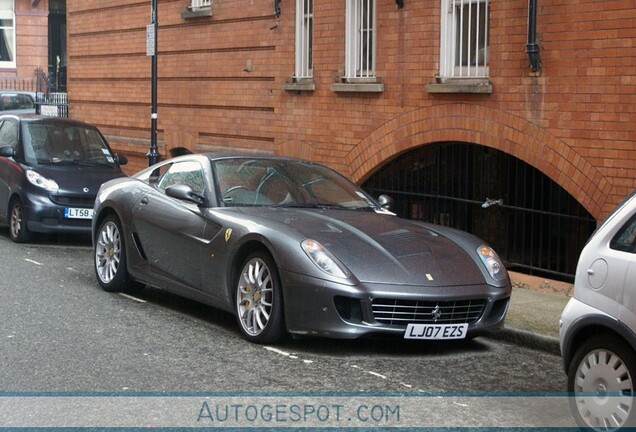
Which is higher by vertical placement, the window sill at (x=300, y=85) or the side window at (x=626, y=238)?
the window sill at (x=300, y=85)

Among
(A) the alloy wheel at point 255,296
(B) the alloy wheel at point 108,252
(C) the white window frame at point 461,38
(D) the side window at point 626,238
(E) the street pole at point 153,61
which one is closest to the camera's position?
(D) the side window at point 626,238

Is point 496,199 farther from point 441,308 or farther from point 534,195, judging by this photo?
point 441,308

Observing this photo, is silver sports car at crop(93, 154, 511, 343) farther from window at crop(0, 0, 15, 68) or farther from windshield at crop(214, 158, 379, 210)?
window at crop(0, 0, 15, 68)

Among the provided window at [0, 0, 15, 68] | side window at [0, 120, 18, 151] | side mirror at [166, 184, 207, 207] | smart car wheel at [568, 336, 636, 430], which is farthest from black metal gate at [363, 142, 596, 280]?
window at [0, 0, 15, 68]

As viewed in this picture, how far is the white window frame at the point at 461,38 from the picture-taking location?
507 inches

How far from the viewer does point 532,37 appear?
1185 cm

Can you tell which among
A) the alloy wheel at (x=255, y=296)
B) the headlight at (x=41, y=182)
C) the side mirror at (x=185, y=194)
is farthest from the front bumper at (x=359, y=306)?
the headlight at (x=41, y=182)

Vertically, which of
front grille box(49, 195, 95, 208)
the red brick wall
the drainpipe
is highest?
the red brick wall

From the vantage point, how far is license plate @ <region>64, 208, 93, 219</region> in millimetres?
14719

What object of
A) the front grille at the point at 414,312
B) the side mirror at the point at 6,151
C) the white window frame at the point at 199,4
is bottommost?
the front grille at the point at 414,312

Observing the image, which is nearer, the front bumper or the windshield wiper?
the front bumper

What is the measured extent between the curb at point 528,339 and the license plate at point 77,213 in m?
6.89

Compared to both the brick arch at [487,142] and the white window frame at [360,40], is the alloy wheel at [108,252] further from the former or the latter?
the white window frame at [360,40]

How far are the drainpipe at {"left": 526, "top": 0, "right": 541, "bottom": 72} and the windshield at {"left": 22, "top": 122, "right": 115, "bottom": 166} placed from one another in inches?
247
